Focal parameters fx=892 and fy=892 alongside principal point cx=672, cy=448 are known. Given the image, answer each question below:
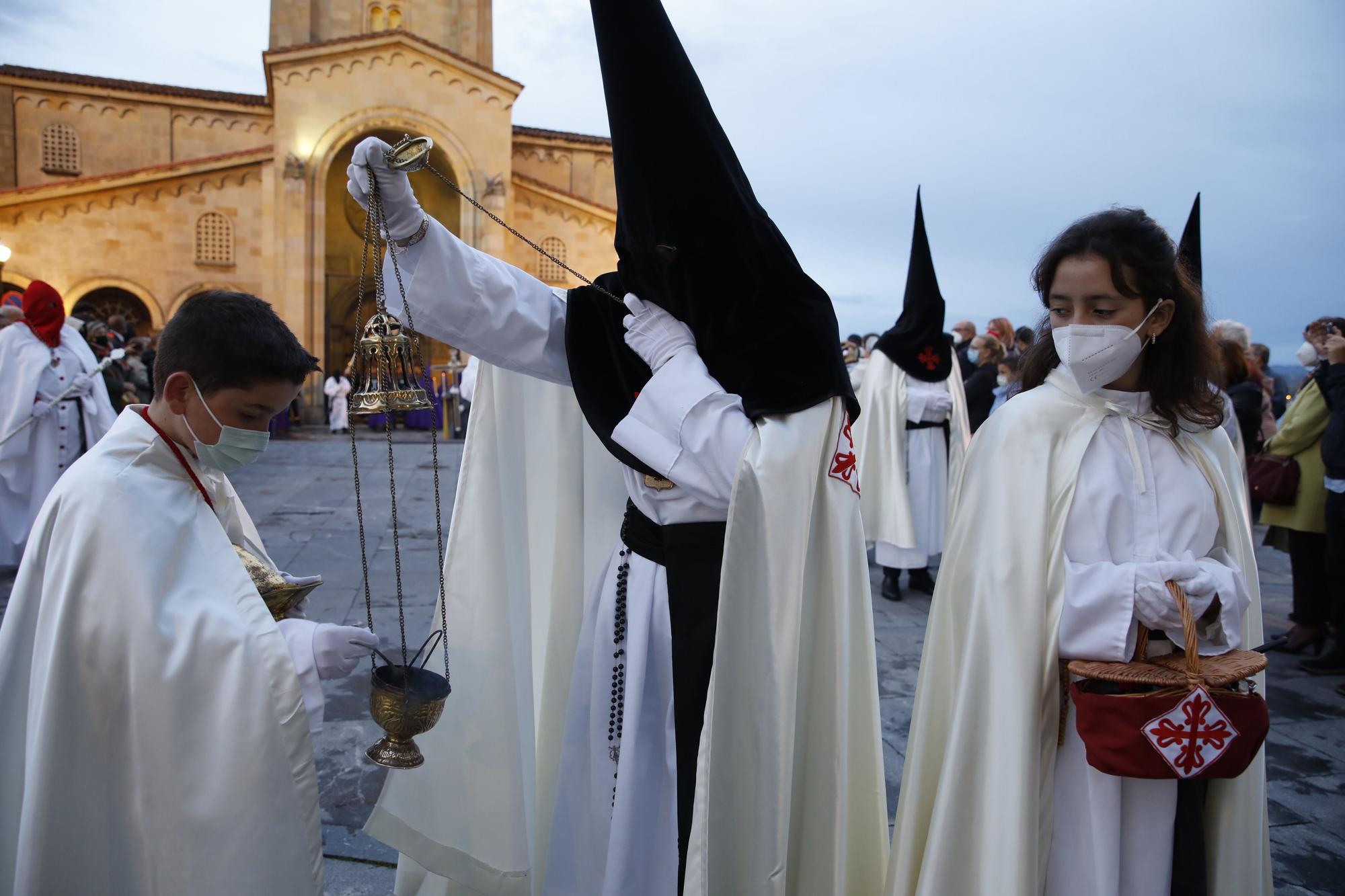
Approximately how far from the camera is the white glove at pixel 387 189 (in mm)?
1941

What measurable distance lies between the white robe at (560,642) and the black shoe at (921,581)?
460cm

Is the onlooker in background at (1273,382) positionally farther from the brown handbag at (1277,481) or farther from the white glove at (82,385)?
the white glove at (82,385)

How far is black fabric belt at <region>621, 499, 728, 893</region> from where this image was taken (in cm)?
211

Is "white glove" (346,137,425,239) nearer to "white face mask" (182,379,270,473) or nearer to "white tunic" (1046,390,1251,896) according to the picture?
"white face mask" (182,379,270,473)

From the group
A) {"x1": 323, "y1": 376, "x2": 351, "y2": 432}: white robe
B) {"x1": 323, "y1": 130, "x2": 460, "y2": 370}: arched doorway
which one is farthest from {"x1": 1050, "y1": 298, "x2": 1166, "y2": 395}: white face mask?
{"x1": 323, "y1": 130, "x2": 460, "y2": 370}: arched doorway

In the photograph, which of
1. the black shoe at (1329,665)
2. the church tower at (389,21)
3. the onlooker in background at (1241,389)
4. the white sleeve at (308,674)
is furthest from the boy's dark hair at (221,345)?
the church tower at (389,21)

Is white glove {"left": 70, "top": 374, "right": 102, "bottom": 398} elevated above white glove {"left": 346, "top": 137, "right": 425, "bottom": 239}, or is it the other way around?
white glove {"left": 346, "top": 137, "right": 425, "bottom": 239}

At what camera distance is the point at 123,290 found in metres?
20.9

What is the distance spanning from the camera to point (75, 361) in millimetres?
6832

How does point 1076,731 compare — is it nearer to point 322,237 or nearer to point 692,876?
point 692,876

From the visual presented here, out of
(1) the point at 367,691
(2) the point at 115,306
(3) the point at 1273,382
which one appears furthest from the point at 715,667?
(2) the point at 115,306

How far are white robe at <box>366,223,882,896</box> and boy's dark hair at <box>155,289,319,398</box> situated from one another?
1.18 ft

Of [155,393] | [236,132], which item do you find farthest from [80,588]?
[236,132]

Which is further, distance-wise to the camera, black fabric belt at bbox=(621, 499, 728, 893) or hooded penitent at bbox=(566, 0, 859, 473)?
black fabric belt at bbox=(621, 499, 728, 893)
